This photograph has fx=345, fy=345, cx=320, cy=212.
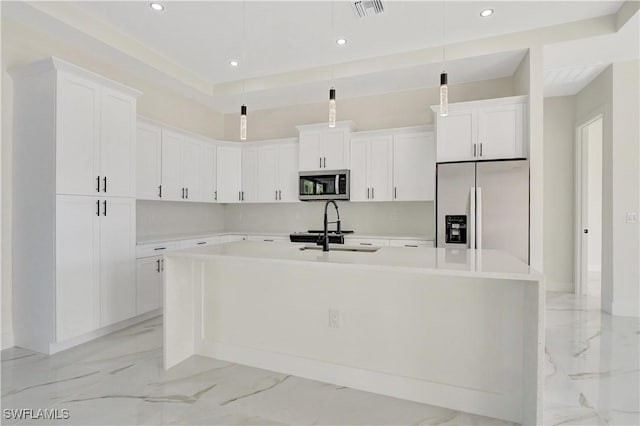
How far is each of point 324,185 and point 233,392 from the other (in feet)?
9.70

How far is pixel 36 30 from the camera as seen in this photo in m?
3.15

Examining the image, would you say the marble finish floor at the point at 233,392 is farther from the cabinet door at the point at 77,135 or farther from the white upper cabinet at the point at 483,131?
the white upper cabinet at the point at 483,131

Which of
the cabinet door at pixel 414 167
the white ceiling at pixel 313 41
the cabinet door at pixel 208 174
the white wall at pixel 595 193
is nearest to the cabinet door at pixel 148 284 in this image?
the cabinet door at pixel 208 174

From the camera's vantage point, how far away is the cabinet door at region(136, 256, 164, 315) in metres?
3.62

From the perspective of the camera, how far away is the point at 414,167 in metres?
4.30

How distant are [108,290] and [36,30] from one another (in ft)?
8.13

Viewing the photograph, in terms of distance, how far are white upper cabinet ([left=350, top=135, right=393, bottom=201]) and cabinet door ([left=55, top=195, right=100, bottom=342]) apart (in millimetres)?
2948

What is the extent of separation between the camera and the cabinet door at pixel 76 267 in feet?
9.32

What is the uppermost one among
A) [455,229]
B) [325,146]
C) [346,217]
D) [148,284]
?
[325,146]

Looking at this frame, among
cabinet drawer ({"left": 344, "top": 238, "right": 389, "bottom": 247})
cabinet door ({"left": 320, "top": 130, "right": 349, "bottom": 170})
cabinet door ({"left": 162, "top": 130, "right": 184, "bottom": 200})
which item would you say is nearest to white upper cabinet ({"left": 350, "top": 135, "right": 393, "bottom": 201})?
cabinet door ({"left": 320, "top": 130, "right": 349, "bottom": 170})

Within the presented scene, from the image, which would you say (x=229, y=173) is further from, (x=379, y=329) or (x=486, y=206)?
(x=379, y=329)

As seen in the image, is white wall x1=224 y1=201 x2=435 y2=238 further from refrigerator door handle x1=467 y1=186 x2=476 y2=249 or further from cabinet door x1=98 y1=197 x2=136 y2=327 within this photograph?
cabinet door x1=98 y1=197 x2=136 y2=327

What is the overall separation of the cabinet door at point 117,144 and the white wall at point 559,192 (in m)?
5.57

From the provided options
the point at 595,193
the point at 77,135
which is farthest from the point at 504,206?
the point at 595,193
